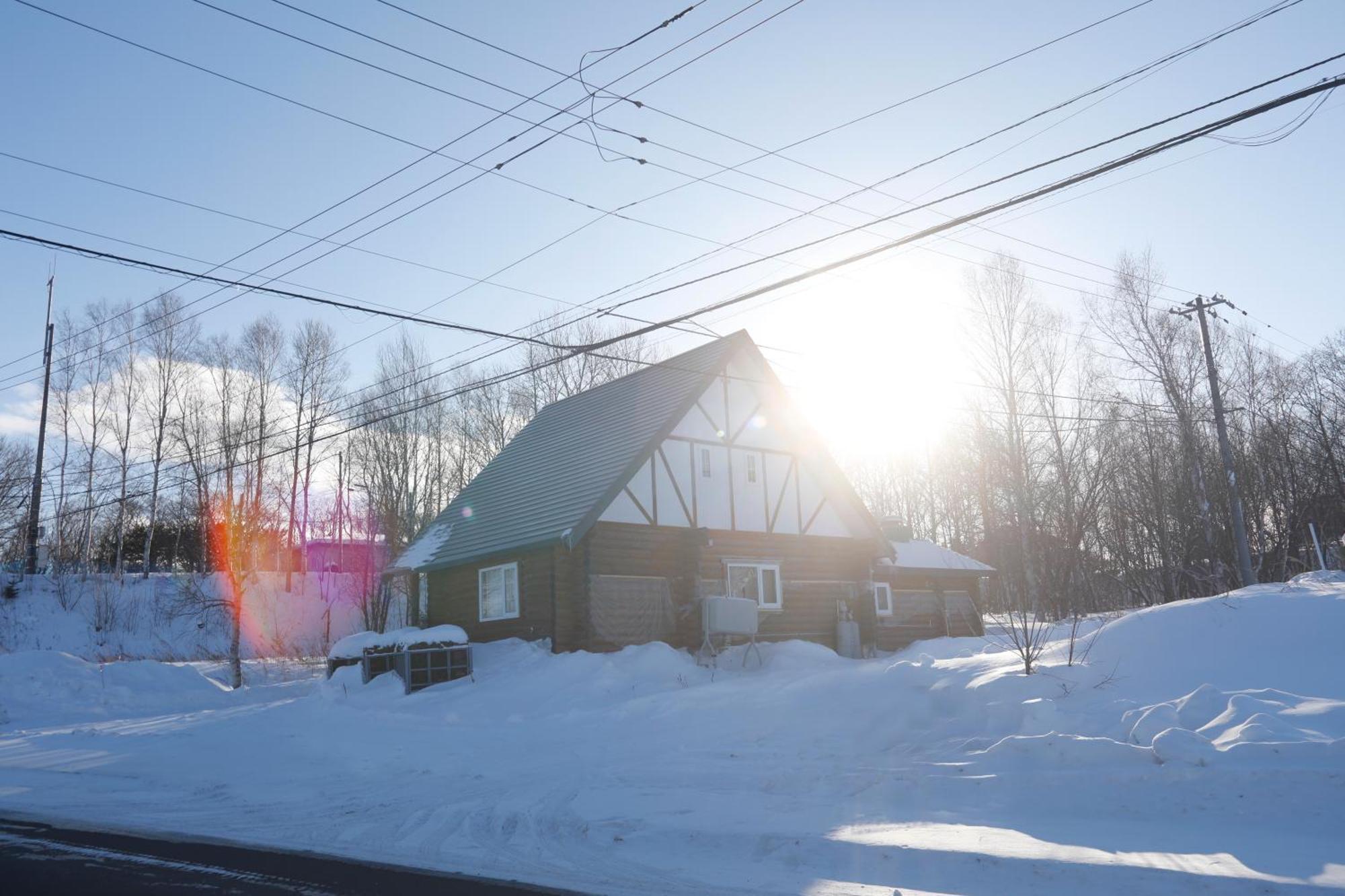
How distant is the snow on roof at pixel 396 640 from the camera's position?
62.6 feet

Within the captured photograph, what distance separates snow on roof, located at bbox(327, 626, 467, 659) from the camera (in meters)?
19.1

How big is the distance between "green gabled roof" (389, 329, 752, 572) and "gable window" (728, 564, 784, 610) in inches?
172

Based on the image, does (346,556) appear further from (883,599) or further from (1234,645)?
(1234,645)

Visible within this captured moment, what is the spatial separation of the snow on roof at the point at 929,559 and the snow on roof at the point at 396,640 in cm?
1521

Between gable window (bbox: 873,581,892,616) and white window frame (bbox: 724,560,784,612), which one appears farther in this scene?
gable window (bbox: 873,581,892,616)

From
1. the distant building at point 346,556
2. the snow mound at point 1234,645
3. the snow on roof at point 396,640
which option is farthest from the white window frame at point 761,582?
the distant building at point 346,556

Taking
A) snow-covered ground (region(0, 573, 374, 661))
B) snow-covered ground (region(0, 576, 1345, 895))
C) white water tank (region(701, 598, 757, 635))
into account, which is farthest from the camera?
snow-covered ground (region(0, 573, 374, 661))

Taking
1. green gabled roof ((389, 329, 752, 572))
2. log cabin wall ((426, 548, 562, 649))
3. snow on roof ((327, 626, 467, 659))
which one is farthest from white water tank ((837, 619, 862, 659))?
snow on roof ((327, 626, 467, 659))

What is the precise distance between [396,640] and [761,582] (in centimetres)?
944

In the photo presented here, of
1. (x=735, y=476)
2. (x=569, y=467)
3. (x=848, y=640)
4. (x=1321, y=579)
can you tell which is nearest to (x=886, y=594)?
(x=848, y=640)

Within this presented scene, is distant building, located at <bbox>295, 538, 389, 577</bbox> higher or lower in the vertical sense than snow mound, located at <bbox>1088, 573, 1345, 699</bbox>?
higher

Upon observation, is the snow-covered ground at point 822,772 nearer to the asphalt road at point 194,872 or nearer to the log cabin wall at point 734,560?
the asphalt road at point 194,872

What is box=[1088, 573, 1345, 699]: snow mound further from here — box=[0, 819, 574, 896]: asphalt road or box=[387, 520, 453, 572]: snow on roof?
box=[387, 520, 453, 572]: snow on roof

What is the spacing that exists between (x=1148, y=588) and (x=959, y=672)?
3292 centimetres
